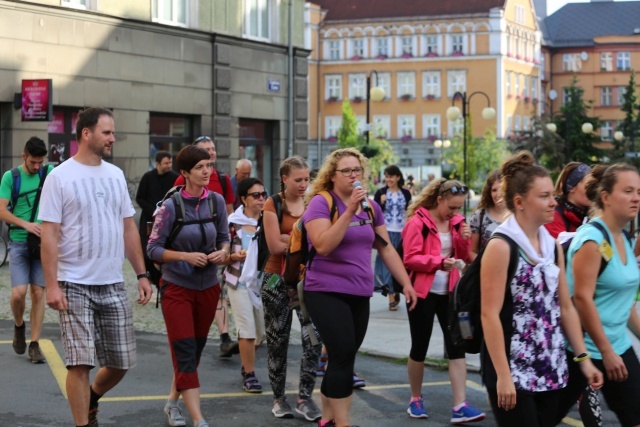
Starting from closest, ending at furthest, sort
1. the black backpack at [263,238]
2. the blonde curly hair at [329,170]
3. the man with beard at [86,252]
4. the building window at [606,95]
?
the man with beard at [86,252], the blonde curly hair at [329,170], the black backpack at [263,238], the building window at [606,95]

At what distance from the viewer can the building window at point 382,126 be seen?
105 meters

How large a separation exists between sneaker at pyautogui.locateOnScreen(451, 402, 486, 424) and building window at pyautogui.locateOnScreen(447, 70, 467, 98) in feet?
315

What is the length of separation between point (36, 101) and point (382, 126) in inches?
3304

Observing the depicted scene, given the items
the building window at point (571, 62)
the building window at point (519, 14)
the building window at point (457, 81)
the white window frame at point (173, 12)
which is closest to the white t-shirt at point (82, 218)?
the white window frame at point (173, 12)

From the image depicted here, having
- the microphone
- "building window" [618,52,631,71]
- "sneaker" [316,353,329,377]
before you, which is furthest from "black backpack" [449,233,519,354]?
"building window" [618,52,631,71]

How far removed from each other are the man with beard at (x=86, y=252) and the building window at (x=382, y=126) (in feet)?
320

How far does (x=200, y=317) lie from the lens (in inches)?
314

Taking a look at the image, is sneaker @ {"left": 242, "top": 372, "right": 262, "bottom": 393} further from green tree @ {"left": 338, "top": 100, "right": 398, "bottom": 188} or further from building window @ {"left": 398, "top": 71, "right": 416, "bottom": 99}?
building window @ {"left": 398, "top": 71, "right": 416, "bottom": 99}

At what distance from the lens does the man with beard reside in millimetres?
6777

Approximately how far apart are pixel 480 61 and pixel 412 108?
7.38 metres

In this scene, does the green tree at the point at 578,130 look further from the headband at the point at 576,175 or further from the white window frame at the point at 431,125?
the headband at the point at 576,175

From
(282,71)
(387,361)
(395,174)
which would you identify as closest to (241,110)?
(282,71)

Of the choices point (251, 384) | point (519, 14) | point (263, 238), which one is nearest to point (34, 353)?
point (251, 384)

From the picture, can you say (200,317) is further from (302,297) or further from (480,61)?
(480,61)
